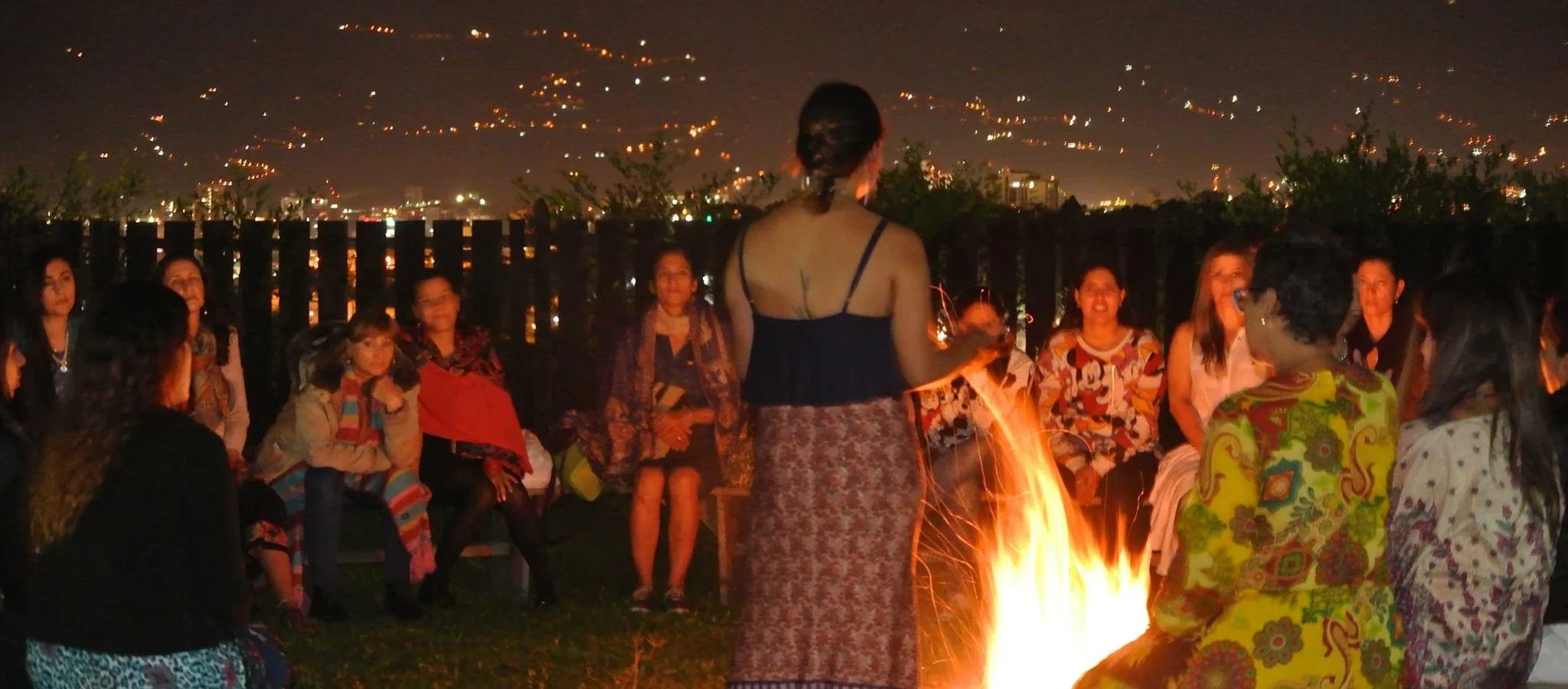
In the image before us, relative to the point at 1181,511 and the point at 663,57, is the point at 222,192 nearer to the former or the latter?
the point at 663,57

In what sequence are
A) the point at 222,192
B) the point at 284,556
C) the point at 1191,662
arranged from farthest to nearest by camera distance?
1. the point at 222,192
2. the point at 284,556
3. the point at 1191,662

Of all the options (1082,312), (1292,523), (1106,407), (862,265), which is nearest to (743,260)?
(862,265)

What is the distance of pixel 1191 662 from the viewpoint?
3.94m

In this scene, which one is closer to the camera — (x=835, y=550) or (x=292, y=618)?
(x=835, y=550)

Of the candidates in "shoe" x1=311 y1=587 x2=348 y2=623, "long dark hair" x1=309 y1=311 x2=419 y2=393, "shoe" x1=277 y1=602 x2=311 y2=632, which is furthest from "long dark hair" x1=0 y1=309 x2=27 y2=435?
"shoe" x1=311 y1=587 x2=348 y2=623

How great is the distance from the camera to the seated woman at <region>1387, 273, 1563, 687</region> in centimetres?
468

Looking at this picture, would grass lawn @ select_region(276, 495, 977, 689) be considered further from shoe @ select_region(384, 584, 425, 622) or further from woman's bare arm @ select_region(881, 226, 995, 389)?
woman's bare arm @ select_region(881, 226, 995, 389)

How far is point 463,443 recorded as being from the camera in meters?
8.70

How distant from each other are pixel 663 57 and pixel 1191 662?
10.1 metres

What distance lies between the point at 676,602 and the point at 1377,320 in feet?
13.3

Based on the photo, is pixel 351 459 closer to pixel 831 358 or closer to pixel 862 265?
pixel 831 358

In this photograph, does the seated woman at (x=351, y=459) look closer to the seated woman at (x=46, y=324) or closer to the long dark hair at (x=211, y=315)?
the long dark hair at (x=211, y=315)

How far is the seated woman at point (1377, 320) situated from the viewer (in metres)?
8.71

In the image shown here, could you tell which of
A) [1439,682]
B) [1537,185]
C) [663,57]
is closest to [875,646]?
[1439,682]
